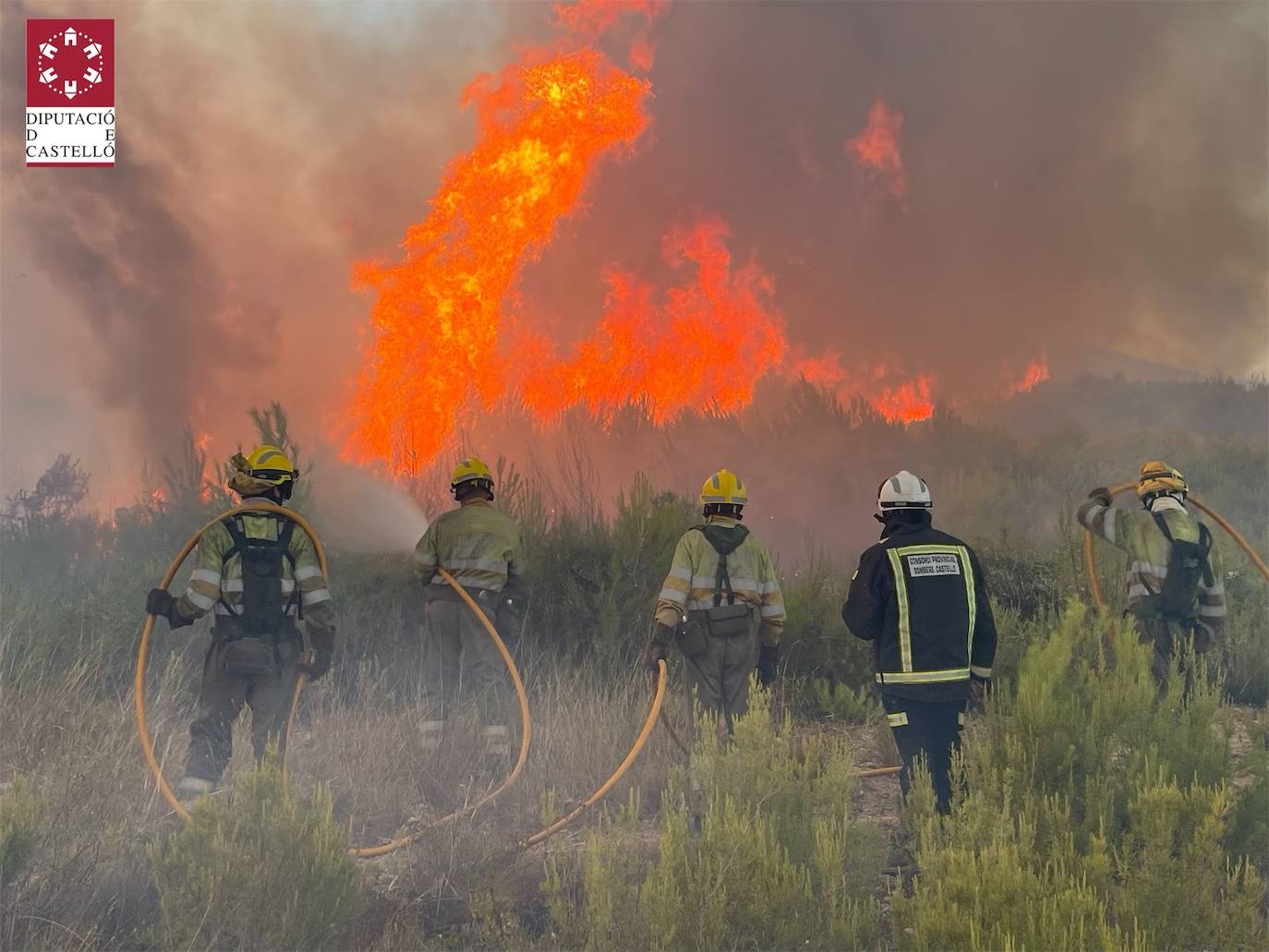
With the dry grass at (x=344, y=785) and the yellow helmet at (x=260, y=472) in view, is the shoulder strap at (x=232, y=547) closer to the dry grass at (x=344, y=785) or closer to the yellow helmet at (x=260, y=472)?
the yellow helmet at (x=260, y=472)

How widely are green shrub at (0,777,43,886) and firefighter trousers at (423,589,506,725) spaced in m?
3.86

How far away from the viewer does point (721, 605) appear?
7500 mm

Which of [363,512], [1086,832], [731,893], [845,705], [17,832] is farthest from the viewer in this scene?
[363,512]

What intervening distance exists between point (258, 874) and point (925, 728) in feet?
11.4

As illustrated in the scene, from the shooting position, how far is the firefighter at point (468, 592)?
881 centimetres

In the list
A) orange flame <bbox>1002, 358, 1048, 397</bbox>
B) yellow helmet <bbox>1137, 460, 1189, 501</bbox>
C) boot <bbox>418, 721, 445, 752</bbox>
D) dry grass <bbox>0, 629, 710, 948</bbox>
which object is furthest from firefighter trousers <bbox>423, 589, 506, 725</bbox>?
orange flame <bbox>1002, 358, 1048, 397</bbox>

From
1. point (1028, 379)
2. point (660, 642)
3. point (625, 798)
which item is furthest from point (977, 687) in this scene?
point (1028, 379)

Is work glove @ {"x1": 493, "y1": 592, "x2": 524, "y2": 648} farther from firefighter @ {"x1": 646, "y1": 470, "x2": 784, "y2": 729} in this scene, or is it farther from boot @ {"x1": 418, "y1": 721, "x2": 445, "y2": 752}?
firefighter @ {"x1": 646, "y1": 470, "x2": 784, "y2": 729}

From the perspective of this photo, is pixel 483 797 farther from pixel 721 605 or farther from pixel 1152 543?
pixel 1152 543

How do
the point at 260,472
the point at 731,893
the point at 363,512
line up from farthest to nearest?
the point at 363,512, the point at 260,472, the point at 731,893

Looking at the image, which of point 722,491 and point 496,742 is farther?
point 496,742

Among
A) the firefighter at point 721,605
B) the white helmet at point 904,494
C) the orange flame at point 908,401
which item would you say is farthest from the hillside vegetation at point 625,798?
the orange flame at point 908,401

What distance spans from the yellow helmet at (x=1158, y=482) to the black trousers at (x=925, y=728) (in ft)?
10.7

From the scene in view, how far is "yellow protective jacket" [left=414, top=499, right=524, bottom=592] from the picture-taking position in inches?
347
